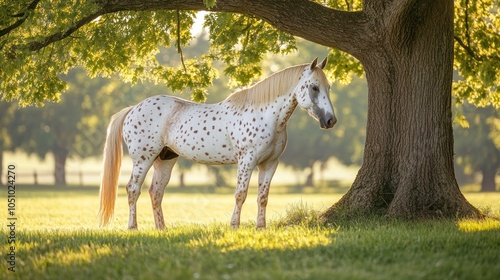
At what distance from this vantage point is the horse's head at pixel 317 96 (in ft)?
34.7

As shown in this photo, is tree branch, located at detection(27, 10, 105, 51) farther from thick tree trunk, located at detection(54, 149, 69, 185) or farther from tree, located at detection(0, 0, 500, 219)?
thick tree trunk, located at detection(54, 149, 69, 185)

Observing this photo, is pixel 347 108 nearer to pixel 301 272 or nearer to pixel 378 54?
pixel 378 54

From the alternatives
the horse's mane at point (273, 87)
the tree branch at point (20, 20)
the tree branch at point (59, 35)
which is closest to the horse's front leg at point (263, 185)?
the horse's mane at point (273, 87)

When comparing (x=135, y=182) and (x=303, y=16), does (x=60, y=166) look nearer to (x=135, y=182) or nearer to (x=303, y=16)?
(x=135, y=182)

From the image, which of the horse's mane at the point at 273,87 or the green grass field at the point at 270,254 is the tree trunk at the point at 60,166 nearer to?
the horse's mane at the point at 273,87

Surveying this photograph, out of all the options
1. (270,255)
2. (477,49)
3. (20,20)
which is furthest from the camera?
(477,49)

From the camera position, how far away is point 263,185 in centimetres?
1137

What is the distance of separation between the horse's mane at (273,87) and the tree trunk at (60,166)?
40505mm

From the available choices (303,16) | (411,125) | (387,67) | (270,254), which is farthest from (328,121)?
(270,254)

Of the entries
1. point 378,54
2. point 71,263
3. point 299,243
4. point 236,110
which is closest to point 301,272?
point 299,243

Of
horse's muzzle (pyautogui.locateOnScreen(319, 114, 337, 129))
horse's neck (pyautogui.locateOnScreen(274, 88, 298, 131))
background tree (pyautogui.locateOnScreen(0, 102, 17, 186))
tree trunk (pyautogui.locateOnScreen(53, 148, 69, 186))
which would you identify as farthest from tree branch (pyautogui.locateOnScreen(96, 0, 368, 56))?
tree trunk (pyautogui.locateOnScreen(53, 148, 69, 186))

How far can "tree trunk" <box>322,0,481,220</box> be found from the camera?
11.4 meters

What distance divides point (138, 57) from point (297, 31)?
441 centimetres

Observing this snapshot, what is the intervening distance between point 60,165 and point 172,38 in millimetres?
37961
